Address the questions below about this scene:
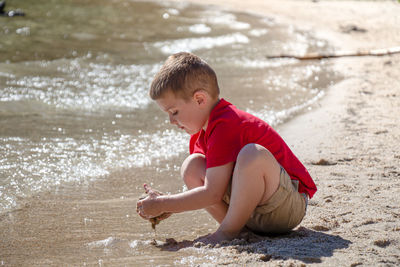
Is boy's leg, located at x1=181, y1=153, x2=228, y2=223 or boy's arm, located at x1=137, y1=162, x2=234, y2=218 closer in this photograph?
boy's arm, located at x1=137, y1=162, x2=234, y2=218

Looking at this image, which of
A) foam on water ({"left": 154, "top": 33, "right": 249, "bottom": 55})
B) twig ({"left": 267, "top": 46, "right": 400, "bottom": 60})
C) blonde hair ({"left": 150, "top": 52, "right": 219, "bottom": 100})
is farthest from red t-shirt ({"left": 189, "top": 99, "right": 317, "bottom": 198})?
foam on water ({"left": 154, "top": 33, "right": 249, "bottom": 55})

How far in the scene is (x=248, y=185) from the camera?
2289 millimetres

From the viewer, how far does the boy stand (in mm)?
2316

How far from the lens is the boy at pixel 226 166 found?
232cm

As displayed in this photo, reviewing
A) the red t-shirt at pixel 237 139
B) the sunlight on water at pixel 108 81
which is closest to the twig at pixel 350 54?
the sunlight on water at pixel 108 81

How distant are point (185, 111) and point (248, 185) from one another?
474 millimetres

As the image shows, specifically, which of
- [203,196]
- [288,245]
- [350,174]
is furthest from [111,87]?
[288,245]

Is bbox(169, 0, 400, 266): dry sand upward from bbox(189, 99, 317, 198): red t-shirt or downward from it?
downward

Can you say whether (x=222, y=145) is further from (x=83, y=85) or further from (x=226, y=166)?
(x=83, y=85)

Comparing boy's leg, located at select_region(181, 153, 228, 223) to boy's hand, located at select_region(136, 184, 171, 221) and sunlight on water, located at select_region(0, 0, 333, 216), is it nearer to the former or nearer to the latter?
boy's hand, located at select_region(136, 184, 171, 221)

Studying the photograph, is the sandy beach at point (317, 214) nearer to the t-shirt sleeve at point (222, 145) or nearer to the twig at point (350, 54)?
the t-shirt sleeve at point (222, 145)

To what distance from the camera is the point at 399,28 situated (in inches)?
390

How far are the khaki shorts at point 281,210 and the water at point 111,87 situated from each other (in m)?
0.45

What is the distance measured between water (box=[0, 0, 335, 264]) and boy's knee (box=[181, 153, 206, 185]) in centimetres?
40
